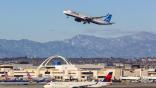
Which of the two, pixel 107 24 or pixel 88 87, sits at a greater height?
pixel 107 24

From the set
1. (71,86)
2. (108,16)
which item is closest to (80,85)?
(71,86)

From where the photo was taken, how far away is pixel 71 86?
527ft

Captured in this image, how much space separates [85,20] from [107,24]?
14.4ft

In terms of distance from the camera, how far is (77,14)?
127m

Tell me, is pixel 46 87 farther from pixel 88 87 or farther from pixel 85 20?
pixel 85 20

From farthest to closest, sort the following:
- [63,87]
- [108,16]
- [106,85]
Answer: [106,85]
[63,87]
[108,16]

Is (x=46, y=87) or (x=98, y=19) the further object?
(x=46, y=87)

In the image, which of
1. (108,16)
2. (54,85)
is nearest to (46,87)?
(54,85)

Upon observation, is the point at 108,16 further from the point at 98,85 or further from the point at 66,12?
the point at 98,85

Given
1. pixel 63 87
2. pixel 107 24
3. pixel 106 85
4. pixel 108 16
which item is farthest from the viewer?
pixel 106 85

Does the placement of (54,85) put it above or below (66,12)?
below

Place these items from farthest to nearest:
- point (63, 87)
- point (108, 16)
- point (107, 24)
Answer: point (63, 87) < point (108, 16) < point (107, 24)

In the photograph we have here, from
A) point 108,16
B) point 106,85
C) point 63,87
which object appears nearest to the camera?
point 108,16

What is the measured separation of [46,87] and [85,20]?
41.3m
